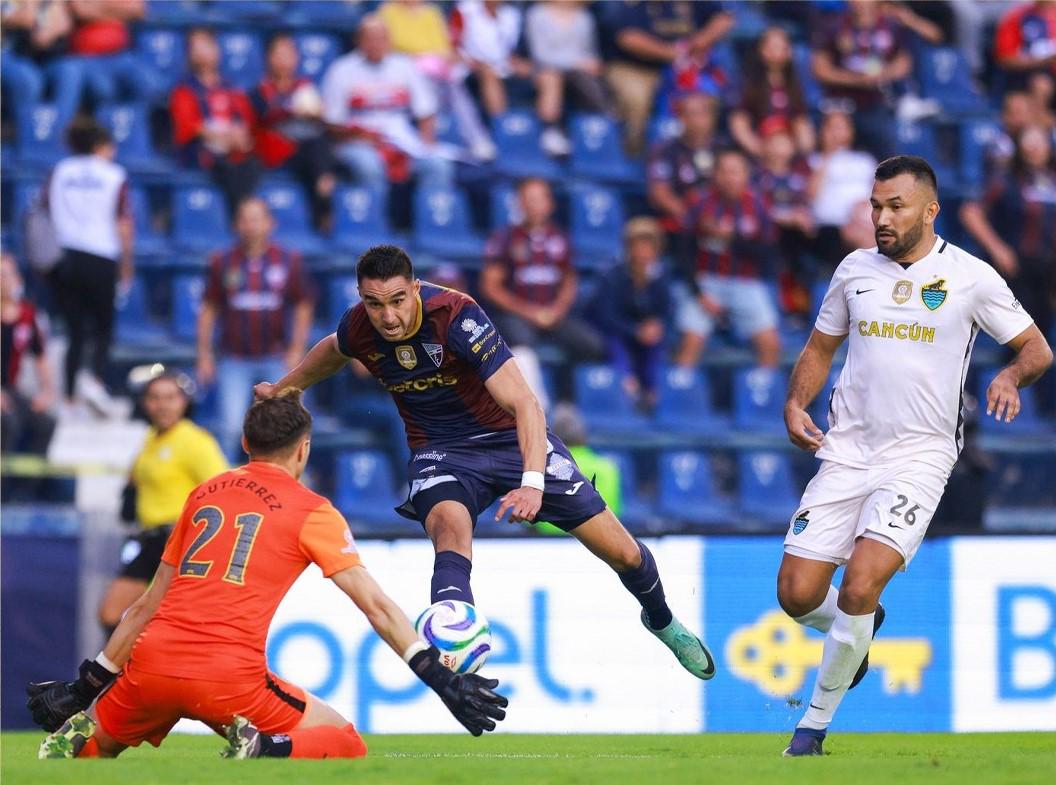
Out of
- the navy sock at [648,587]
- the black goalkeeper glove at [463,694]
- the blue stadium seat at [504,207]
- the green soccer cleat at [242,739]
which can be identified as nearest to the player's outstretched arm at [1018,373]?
the navy sock at [648,587]

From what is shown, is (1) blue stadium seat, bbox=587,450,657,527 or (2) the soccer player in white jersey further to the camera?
(1) blue stadium seat, bbox=587,450,657,527

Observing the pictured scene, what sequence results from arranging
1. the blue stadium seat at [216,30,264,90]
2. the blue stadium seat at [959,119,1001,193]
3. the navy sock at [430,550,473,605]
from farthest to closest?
the blue stadium seat at [959,119,1001,193] → the blue stadium seat at [216,30,264,90] → the navy sock at [430,550,473,605]

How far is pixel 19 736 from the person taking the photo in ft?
31.9

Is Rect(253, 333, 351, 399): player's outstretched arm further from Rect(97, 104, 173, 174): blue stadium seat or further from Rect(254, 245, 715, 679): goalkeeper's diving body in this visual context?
Rect(97, 104, 173, 174): blue stadium seat

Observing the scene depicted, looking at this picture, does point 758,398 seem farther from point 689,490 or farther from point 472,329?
point 472,329

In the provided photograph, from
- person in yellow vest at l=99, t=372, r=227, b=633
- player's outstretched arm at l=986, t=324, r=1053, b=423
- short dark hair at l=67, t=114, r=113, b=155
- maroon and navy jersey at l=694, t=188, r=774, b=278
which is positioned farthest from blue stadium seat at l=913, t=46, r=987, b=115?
player's outstretched arm at l=986, t=324, r=1053, b=423

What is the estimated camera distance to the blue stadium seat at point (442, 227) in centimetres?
1529

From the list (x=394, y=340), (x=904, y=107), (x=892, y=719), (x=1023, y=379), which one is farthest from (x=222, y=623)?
(x=904, y=107)

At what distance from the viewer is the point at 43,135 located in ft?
50.0

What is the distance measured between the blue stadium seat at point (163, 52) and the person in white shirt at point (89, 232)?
7.34ft

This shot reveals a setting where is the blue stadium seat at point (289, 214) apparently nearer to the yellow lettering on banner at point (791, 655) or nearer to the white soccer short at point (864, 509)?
the yellow lettering on banner at point (791, 655)

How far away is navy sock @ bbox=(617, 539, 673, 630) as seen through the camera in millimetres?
8047

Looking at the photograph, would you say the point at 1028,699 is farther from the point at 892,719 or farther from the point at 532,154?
the point at 532,154

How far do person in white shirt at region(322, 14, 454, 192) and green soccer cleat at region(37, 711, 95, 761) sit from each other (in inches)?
374
